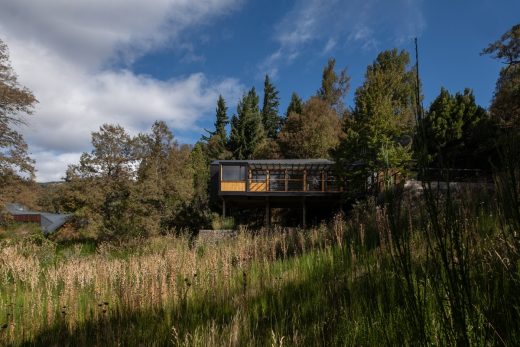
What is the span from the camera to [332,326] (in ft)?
8.48

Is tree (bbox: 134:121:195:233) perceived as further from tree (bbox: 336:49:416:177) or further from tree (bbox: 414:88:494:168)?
tree (bbox: 414:88:494:168)

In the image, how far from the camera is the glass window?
19.6m

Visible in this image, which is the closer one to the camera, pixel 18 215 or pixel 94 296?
pixel 94 296

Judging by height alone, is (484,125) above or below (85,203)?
above

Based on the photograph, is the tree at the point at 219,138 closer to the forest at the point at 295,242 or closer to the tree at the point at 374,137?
the forest at the point at 295,242

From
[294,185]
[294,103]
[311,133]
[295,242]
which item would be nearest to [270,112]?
[294,103]

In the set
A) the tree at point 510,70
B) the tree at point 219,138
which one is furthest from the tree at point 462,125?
the tree at point 219,138

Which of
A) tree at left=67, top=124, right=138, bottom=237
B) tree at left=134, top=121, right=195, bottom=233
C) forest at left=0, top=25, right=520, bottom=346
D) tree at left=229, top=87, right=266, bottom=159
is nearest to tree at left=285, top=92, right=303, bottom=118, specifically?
forest at left=0, top=25, right=520, bottom=346

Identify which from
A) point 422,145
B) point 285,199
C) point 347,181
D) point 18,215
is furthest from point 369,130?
point 18,215

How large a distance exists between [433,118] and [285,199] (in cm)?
1224

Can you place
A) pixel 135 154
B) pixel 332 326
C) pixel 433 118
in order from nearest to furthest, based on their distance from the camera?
pixel 332 326 < pixel 135 154 < pixel 433 118

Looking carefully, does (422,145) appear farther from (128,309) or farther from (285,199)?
(285,199)

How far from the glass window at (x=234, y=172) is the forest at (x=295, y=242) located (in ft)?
8.39

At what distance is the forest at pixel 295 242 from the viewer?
1.15 m
